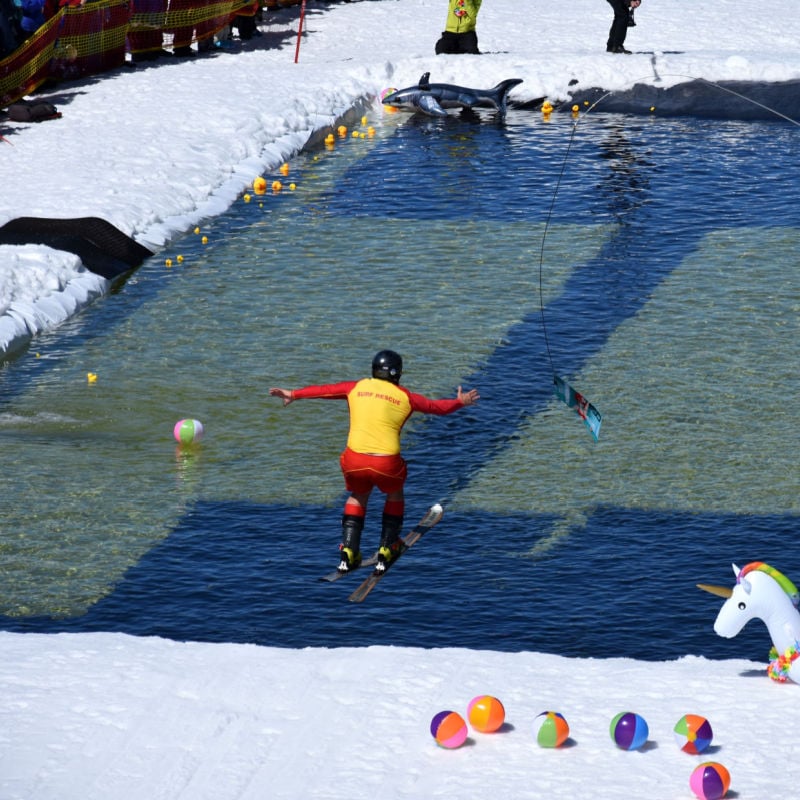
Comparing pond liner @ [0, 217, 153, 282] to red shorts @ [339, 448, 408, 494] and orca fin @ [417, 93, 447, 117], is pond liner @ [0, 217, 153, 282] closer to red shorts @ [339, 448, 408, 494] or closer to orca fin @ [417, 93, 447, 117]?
orca fin @ [417, 93, 447, 117]

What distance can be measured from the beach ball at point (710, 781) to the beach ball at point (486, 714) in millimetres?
1348

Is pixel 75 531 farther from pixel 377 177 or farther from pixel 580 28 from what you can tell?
pixel 580 28

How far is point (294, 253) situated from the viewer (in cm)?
2325

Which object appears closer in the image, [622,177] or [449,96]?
[622,177]

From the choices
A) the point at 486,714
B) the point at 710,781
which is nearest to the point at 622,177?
the point at 486,714

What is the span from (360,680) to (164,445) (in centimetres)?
619

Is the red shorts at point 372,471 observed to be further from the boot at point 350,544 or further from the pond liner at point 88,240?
→ the pond liner at point 88,240

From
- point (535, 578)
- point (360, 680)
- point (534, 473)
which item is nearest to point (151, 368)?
point (534, 473)

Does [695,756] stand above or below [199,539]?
above

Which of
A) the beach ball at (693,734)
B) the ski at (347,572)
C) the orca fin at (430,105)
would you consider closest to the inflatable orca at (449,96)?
the orca fin at (430,105)

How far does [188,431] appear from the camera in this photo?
1609 cm

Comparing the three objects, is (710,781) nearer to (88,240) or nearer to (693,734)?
(693,734)

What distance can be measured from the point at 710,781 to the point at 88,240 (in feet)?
51.8

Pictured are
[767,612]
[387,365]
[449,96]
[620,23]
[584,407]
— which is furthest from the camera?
[620,23]
